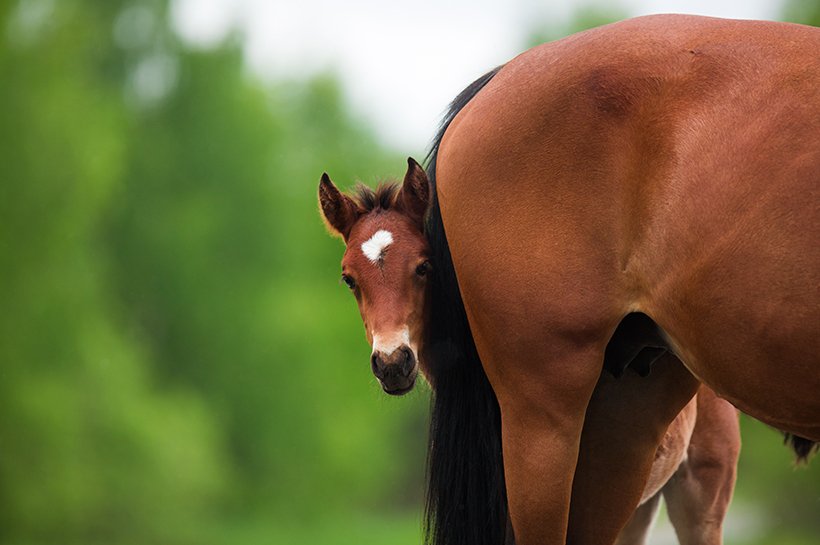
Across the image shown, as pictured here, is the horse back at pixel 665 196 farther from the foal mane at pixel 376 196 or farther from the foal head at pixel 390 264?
the foal mane at pixel 376 196

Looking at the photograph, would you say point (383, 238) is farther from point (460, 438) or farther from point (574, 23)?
point (574, 23)

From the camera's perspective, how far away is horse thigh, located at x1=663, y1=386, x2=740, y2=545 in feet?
17.8

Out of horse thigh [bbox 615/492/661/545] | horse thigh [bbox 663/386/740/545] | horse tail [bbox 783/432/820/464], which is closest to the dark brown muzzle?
horse tail [bbox 783/432/820/464]

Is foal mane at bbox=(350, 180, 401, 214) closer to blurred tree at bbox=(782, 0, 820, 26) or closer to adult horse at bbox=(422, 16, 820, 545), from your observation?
adult horse at bbox=(422, 16, 820, 545)

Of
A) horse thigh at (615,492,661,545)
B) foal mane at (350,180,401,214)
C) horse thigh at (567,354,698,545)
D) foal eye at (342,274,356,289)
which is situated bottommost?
horse thigh at (615,492,661,545)

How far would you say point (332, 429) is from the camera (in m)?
26.5

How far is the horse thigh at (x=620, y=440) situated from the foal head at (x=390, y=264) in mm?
733

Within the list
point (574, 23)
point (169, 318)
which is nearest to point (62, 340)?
point (169, 318)

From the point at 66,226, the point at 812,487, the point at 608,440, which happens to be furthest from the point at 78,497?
the point at 608,440

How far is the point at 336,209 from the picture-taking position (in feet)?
14.4

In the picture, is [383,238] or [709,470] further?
[709,470]

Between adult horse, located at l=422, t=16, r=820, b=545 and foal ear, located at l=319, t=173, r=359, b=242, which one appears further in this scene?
foal ear, located at l=319, t=173, r=359, b=242

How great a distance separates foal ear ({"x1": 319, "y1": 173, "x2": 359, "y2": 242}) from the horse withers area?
93 centimetres

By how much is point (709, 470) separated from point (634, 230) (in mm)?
2859
